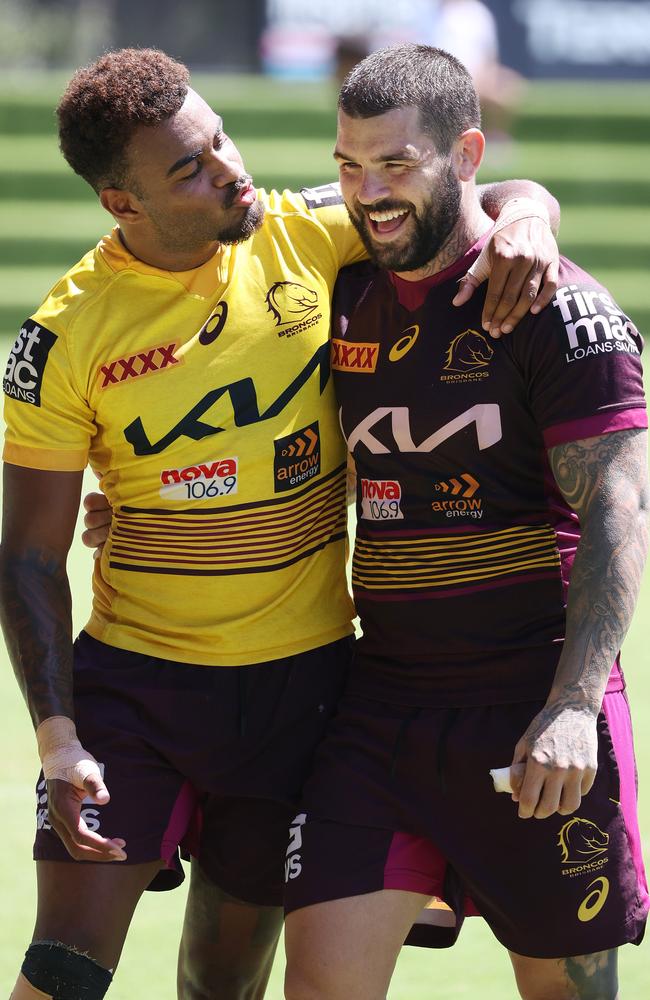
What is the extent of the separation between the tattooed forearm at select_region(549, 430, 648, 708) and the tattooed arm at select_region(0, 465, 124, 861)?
101cm

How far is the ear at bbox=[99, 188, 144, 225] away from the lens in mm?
3148

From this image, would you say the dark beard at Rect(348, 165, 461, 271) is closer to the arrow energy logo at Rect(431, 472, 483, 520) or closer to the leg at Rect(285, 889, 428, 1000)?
the arrow energy logo at Rect(431, 472, 483, 520)

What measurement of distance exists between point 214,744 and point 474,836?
58cm

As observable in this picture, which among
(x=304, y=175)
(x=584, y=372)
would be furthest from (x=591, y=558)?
(x=304, y=175)

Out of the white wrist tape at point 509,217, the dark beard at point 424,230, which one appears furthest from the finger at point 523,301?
the dark beard at point 424,230

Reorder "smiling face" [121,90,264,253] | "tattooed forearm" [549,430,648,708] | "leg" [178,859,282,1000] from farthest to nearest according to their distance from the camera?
"leg" [178,859,282,1000], "smiling face" [121,90,264,253], "tattooed forearm" [549,430,648,708]

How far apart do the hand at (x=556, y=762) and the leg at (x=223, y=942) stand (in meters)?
0.88

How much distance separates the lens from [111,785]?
2982 mm

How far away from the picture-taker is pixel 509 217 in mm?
3047

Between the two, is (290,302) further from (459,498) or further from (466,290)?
(459,498)

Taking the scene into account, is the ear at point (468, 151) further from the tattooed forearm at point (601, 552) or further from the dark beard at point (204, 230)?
the tattooed forearm at point (601, 552)

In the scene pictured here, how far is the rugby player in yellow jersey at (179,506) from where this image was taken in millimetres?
3008

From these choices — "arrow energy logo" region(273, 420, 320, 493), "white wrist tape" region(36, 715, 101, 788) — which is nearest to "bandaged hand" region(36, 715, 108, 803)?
"white wrist tape" region(36, 715, 101, 788)

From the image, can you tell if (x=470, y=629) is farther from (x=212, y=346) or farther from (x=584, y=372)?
(x=212, y=346)
